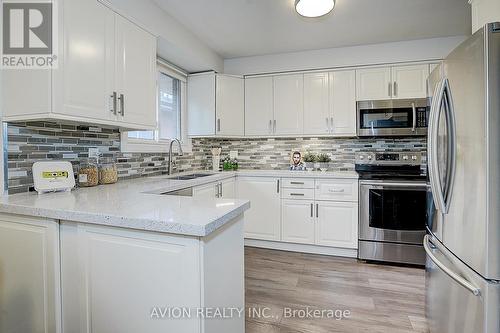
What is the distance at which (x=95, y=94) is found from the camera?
5.77 ft

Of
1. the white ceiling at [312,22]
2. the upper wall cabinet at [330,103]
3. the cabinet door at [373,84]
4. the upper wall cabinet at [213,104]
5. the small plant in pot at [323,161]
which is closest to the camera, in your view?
the white ceiling at [312,22]

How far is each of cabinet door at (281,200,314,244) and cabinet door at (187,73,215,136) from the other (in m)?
1.34

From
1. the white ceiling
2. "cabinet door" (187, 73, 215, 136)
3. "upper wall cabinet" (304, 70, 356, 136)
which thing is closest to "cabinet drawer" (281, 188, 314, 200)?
"upper wall cabinet" (304, 70, 356, 136)

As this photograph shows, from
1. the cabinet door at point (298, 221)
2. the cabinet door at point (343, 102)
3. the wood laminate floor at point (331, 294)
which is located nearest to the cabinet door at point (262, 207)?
the cabinet door at point (298, 221)

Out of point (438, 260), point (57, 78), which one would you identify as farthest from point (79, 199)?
point (438, 260)

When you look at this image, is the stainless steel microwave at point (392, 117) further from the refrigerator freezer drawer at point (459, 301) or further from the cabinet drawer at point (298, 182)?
the refrigerator freezer drawer at point (459, 301)

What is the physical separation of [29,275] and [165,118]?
2212 millimetres

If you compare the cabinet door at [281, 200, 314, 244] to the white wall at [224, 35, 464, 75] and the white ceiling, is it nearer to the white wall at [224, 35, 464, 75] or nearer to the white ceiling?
the white wall at [224, 35, 464, 75]

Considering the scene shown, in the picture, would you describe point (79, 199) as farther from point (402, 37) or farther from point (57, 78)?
point (402, 37)

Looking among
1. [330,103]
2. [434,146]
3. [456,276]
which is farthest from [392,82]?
[456,276]

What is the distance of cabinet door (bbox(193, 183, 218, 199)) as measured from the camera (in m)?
2.52

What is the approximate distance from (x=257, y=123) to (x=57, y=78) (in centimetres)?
246

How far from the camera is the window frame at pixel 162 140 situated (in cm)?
251

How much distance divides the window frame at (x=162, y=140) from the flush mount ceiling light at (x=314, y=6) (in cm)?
148
